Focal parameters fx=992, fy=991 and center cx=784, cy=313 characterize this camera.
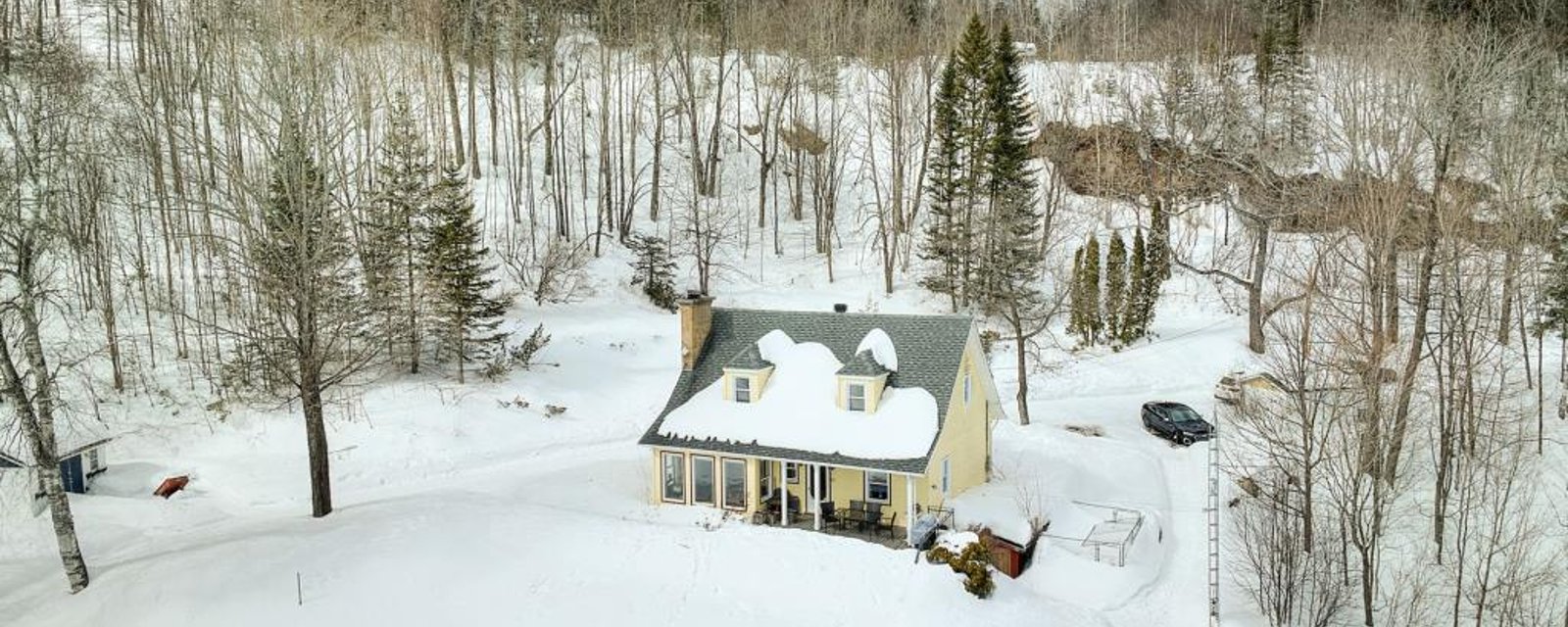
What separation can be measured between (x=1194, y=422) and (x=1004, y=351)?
986cm

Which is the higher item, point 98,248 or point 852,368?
point 98,248

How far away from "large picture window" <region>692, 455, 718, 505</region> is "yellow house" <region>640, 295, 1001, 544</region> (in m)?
0.02

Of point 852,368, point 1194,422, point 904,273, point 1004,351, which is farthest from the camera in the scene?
point 904,273

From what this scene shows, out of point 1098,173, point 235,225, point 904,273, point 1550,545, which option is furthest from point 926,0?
point 1550,545

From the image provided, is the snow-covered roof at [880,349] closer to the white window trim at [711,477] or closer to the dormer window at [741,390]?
the dormer window at [741,390]

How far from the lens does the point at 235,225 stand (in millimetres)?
34531

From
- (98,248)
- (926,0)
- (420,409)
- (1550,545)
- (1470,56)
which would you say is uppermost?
(926,0)

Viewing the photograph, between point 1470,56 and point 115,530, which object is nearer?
point 115,530

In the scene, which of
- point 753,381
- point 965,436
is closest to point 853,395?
point 753,381

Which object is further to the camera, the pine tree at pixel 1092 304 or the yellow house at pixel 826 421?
the pine tree at pixel 1092 304

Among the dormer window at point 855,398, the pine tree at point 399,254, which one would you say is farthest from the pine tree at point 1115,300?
the pine tree at point 399,254

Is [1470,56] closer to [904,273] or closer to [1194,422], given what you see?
[1194,422]

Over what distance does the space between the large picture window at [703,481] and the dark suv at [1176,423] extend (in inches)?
555

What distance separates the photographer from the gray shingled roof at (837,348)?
22.2 m
